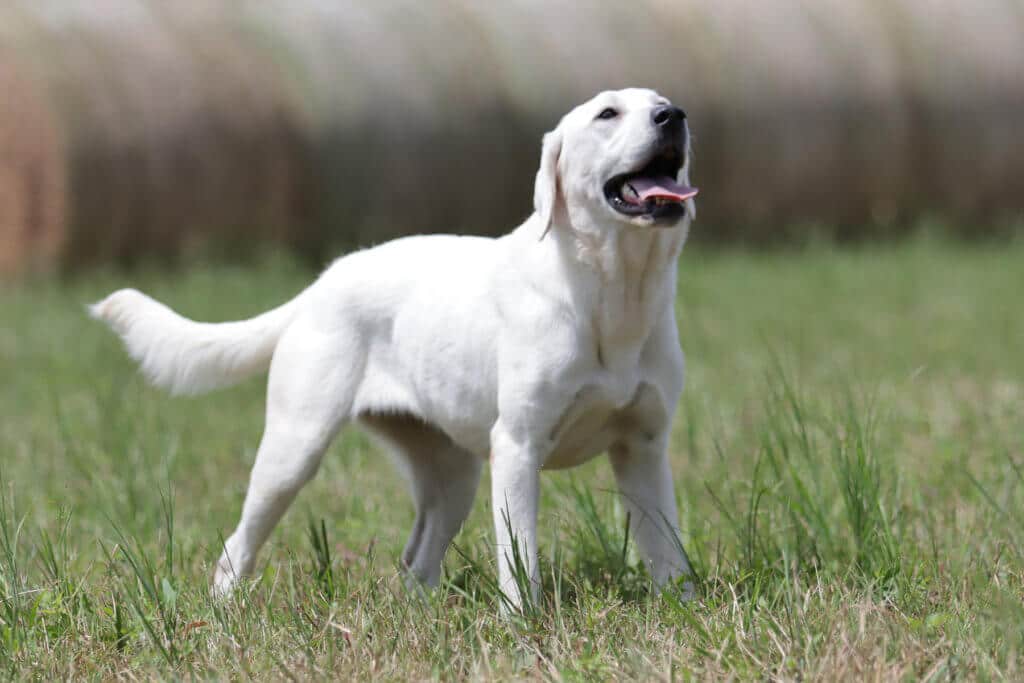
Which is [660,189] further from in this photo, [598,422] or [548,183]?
[598,422]

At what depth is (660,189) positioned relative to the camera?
3473mm

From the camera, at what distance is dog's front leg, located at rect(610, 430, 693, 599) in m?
3.74

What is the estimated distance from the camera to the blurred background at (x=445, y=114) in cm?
866

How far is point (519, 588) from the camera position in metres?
3.39

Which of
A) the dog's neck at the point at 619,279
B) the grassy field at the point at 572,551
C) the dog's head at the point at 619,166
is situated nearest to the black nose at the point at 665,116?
the dog's head at the point at 619,166

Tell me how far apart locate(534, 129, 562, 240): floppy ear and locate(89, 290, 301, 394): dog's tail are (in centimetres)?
96

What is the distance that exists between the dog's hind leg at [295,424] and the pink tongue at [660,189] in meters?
0.92

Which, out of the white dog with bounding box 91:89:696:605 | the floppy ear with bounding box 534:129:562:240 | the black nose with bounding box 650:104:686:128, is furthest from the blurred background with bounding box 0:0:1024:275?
the black nose with bounding box 650:104:686:128

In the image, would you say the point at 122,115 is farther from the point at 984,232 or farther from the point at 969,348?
the point at 984,232

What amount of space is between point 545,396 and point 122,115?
5705 millimetres

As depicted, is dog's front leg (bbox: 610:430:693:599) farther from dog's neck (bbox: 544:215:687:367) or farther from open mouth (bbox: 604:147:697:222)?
open mouth (bbox: 604:147:697:222)

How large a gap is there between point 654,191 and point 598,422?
1.86 ft

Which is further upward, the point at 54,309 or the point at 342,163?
the point at 342,163

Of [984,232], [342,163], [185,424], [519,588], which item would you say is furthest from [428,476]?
[984,232]
